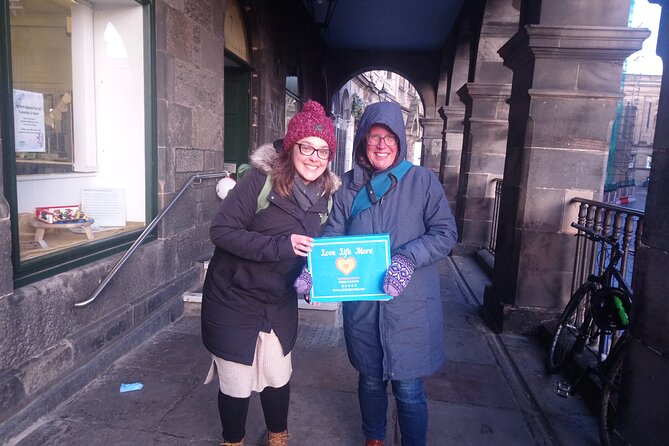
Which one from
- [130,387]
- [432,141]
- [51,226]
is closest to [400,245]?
[130,387]

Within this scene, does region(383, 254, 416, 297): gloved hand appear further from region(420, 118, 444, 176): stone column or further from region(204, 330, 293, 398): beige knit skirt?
region(420, 118, 444, 176): stone column

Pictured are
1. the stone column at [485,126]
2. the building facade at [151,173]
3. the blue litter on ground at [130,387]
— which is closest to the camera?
the building facade at [151,173]

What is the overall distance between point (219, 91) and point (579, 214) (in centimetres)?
385

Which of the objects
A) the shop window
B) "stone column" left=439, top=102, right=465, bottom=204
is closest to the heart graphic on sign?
the shop window

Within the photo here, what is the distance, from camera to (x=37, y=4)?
10.8 ft

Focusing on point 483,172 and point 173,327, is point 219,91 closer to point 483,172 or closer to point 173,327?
point 173,327

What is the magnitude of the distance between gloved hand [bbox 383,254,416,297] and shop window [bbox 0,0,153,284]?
7.11 feet

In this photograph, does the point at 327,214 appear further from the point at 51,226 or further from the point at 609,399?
the point at 51,226

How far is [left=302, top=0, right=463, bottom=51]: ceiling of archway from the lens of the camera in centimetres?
1016

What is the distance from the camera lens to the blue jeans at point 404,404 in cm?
222

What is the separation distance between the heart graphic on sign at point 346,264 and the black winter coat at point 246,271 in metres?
0.20

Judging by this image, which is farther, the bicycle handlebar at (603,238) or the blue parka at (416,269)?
the bicycle handlebar at (603,238)

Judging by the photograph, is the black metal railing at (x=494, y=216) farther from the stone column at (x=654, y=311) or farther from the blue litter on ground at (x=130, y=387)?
the blue litter on ground at (x=130, y=387)

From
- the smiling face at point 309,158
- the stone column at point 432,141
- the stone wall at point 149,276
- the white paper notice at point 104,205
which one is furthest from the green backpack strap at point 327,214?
the stone column at point 432,141
